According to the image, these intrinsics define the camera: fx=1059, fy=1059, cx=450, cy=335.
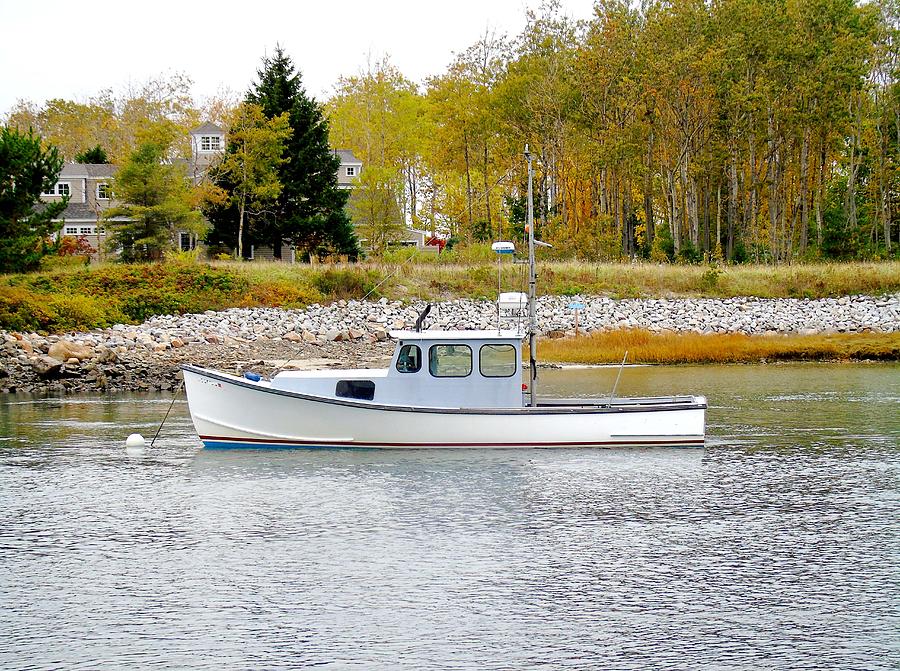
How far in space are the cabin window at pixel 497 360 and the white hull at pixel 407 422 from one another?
0.78 meters

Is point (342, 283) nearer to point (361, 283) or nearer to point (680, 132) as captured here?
point (361, 283)

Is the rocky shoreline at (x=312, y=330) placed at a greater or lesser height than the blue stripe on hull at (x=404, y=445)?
greater

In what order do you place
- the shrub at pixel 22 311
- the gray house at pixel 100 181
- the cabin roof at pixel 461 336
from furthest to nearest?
1. the gray house at pixel 100 181
2. the shrub at pixel 22 311
3. the cabin roof at pixel 461 336

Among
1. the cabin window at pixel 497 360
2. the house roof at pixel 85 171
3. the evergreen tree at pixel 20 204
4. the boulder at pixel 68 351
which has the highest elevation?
the house roof at pixel 85 171

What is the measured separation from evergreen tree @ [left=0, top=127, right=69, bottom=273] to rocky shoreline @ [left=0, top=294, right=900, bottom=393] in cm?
801

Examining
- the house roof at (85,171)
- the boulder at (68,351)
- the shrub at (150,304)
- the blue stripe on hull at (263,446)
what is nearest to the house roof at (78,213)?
the house roof at (85,171)

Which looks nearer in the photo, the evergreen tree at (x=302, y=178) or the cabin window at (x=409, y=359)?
the cabin window at (x=409, y=359)

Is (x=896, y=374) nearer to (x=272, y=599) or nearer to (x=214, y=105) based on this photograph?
(x=272, y=599)

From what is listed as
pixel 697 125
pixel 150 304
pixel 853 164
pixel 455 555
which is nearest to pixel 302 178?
pixel 150 304

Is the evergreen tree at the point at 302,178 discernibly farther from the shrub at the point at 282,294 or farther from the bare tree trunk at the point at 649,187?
the bare tree trunk at the point at 649,187

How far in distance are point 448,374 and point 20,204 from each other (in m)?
34.6

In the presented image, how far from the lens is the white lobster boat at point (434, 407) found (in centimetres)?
2150

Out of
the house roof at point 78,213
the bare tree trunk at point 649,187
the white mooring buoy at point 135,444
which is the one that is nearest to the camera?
the white mooring buoy at point 135,444

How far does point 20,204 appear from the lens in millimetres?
49094
